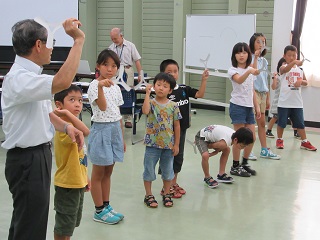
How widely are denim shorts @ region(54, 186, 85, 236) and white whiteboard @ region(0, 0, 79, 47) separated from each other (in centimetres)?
607

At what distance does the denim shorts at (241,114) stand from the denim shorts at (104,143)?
1542mm

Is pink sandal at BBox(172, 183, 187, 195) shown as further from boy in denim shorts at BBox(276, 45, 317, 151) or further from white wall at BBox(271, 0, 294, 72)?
white wall at BBox(271, 0, 294, 72)

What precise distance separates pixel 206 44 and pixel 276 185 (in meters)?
3.36

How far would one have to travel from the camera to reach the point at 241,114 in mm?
4336

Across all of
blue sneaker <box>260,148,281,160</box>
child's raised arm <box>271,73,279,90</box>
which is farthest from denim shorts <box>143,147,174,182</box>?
child's raised arm <box>271,73,279,90</box>

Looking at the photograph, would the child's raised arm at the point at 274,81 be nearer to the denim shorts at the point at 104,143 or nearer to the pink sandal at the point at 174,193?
the pink sandal at the point at 174,193

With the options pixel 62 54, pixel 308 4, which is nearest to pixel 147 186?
pixel 308 4

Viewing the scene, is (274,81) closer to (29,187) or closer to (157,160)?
(157,160)

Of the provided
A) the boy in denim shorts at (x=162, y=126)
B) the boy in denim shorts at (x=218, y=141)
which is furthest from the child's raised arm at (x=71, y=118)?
the boy in denim shorts at (x=218, y=141)

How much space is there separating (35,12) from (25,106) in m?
6.82

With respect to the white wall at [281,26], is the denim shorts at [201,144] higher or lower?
lower

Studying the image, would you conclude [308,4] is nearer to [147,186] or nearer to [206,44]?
[206,44]

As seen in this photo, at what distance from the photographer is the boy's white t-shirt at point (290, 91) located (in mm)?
5461

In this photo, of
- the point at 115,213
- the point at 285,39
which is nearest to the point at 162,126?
the point at 115,213
